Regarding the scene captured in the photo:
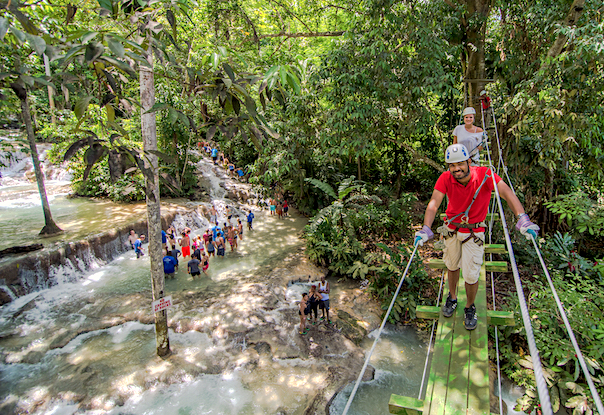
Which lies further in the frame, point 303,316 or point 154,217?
point 303,316

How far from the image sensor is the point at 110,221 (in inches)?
523

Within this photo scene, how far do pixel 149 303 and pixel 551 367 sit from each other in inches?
344

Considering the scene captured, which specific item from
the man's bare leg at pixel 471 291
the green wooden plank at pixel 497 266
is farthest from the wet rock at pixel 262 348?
the man's bare leg at pixel 471 291

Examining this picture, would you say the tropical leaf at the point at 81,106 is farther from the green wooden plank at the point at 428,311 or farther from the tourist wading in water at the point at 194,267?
the tourist wading in water at the point at 194,267

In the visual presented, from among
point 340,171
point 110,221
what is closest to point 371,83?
point 340,171

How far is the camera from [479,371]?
3117mm

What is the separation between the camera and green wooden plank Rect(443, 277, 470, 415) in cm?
284

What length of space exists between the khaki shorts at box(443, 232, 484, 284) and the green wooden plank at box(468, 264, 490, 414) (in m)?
0.51

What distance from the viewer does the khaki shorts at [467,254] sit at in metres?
3.55

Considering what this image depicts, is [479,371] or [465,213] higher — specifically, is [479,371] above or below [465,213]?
below

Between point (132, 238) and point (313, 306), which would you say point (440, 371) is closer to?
point (313, 306)

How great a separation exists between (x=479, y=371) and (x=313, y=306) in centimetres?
502

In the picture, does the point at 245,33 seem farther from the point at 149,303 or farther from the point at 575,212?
the point at 575,212

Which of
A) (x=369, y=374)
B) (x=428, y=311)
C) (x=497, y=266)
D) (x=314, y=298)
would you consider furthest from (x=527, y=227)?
(x=314, y=298)
